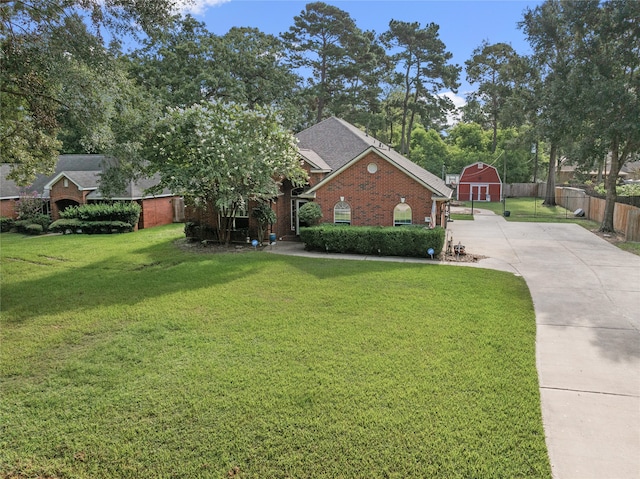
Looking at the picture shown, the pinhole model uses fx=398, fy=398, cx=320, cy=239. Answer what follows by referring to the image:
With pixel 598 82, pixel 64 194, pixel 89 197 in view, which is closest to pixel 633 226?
pixel 598 82

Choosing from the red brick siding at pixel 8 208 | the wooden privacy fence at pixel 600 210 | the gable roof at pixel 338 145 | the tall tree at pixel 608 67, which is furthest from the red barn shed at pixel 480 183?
the red brick siding at pixel 8 208

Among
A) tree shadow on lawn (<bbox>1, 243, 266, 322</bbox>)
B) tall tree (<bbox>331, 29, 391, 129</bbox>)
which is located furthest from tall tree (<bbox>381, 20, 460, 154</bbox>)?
tree shadow on lawn (<bbox>1, 243, 266, 322</bbox>)

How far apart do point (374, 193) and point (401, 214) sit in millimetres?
1470

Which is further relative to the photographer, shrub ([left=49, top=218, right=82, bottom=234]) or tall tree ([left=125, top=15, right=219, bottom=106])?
tall tree ([left=125, top=15, right=219, bottom=106])

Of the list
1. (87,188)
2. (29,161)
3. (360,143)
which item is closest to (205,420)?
(29,161)

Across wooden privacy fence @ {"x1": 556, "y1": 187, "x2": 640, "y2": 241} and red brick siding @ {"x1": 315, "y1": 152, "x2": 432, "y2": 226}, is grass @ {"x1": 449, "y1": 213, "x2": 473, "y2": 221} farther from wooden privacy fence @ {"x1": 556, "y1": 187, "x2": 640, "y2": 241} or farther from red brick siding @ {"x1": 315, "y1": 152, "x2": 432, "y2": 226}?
red brick siding @ {"x1": 315, "y1": 152, "x2": 432, "y2": 226}

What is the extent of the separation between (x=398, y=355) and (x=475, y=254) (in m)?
10.4

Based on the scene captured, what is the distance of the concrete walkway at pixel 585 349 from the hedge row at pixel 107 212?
11665mm

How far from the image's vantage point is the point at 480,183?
4303cm

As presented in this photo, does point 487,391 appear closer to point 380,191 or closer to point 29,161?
point 380,191

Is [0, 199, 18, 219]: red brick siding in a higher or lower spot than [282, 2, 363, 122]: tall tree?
lower

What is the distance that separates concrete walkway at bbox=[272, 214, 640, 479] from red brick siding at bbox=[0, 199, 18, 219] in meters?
21.9

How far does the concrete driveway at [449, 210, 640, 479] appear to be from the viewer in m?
4.73

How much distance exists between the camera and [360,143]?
21.3 meters
